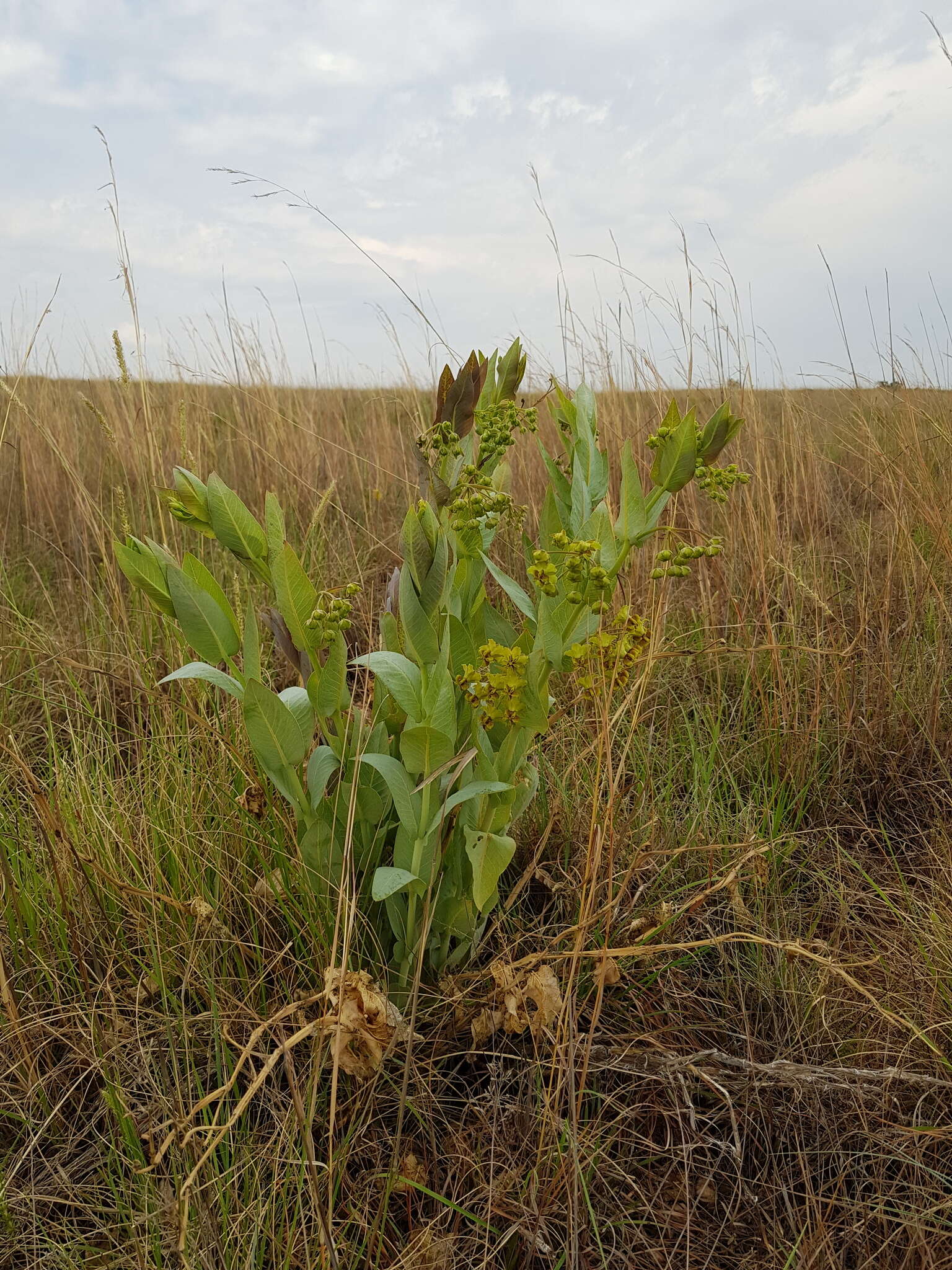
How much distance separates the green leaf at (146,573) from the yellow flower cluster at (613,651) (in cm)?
43

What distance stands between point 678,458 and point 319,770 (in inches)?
20.3

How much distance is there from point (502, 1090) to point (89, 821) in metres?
0.72

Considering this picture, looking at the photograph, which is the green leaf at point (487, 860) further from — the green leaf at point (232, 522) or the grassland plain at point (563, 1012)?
the green leaf at point (232, 522)

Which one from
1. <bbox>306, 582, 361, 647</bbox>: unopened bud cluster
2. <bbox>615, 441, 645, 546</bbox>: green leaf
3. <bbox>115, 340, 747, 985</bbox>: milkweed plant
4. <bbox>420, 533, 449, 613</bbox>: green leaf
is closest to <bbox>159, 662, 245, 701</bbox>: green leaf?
<bbox>115, 340, 747, 985</bbox>: milkweed plant

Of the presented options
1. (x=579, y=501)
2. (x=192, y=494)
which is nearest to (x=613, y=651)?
(x=579, y=501)

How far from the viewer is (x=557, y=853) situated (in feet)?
4.30

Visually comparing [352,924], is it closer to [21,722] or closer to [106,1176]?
[106,1176]

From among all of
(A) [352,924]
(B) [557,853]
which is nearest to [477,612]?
(A) [352,924]

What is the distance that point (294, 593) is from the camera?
0.84m

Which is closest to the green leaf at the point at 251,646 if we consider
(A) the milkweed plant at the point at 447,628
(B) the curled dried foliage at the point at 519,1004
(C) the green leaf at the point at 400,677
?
(A) the milkweed plant at the point at 447,628

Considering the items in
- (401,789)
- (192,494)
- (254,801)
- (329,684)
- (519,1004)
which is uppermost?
(192,494)

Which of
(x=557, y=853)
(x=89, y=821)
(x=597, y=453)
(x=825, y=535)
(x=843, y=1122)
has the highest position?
(x=597, y=453)

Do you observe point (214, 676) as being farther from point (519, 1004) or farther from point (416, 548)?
point (519, 1004)

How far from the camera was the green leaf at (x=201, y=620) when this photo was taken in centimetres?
83
